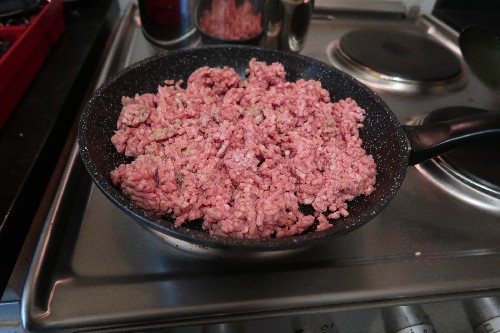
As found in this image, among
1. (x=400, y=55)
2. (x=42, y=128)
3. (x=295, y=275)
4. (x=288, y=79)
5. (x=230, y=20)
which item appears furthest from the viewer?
(x=400, y=55)

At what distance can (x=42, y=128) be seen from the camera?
0.72 metres

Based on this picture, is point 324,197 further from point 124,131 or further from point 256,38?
point 256,38

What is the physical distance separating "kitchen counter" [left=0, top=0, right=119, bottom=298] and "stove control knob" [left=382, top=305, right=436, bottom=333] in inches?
24.5

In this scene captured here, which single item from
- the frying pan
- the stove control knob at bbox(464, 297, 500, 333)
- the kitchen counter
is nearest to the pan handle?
the frying pan

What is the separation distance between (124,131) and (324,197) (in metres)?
0.41

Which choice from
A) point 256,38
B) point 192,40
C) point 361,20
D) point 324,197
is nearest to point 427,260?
point 324,197

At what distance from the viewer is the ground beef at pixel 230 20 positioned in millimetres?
1000

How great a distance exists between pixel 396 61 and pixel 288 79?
435 mm

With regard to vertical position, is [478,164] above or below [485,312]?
above

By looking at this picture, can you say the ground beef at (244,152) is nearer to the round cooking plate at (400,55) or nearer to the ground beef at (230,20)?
the ground beef at (230,20)

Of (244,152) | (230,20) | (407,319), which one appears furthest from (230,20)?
(407,319)

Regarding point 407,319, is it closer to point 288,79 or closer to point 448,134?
point 448,134

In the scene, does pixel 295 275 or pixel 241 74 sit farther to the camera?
pixel 241 74

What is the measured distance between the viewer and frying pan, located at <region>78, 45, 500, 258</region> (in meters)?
0.48
